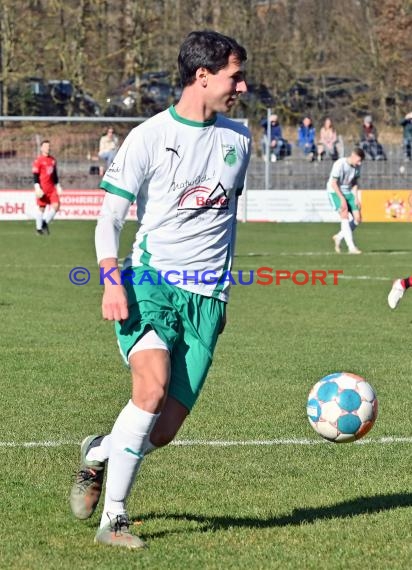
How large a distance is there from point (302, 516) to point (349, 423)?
51 centimetres

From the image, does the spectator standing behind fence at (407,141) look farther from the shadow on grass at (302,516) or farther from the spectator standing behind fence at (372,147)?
the shadow on grass at (302,516)

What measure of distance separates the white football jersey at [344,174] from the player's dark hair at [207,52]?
16919 millimetres

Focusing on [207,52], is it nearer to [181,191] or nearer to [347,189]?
[181,191]

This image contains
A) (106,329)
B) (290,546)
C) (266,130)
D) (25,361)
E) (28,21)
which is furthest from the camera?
(28,21)

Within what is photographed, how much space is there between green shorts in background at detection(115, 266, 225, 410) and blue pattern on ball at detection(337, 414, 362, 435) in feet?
2.97

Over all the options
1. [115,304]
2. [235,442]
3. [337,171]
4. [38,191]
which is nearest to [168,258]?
[115,304]

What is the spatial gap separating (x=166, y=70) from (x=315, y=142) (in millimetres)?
14257

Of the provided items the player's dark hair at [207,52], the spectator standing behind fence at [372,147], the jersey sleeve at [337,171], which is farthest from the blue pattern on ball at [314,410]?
the spectator standing behind fence at [372,147]

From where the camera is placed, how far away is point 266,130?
1393 inches

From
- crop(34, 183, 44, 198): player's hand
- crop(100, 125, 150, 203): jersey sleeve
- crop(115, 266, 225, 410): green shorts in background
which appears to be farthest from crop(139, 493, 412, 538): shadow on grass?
crop(34, 183, 44, 198): player's hand

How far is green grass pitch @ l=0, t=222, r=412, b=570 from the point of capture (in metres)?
5.00

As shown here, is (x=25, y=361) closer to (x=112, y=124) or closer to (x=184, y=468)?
(x=184, y=468)

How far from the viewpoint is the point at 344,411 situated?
5.75 metres

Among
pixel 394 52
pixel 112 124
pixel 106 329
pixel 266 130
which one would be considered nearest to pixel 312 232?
pixel 266 130
